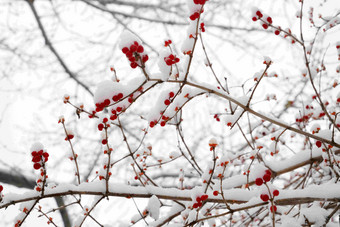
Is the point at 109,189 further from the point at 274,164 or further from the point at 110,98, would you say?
the point at 274,164

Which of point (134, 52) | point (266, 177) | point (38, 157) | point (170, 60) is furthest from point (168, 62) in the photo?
point (38, 157)

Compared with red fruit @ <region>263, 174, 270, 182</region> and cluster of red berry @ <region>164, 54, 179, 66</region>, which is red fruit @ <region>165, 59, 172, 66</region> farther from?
red fruit @ <region>263, 174, 270, 182</region>

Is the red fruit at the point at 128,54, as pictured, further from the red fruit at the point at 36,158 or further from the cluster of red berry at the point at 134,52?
the red fruit at the point at 36,158

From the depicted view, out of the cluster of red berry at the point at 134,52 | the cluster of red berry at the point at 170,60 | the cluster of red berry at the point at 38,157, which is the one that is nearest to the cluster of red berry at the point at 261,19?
the cluster of red berry at the point at 170,60

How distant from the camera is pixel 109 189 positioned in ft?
5.49

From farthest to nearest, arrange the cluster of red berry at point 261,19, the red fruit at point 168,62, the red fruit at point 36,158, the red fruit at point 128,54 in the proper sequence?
the cluster of red berry at point 261,19 < the red fruit at point 36,158 < the red fruit at point 168,62 < the red fruit at point 128,54

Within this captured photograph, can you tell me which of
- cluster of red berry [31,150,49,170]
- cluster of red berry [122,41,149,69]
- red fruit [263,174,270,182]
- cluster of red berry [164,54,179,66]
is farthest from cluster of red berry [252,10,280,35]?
cluster of red berry [31,150,49,170]

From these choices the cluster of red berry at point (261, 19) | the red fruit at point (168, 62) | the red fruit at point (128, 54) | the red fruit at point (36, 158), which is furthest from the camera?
the cluster of red berry at point (261, 19)

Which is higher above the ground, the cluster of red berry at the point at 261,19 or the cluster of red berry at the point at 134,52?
the cluster of red berry at the point at 261,19

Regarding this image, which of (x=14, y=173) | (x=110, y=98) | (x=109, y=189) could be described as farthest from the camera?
(x=14, y=173)

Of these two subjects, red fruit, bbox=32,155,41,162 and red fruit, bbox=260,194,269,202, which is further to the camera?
red fruit, bbox=32,155,41,162

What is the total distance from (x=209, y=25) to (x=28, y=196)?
5.42 metres

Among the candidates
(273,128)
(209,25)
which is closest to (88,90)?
(209,25)

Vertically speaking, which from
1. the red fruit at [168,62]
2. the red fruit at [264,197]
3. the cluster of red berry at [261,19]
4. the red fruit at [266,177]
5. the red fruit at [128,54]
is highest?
the cluster of red berry at [261,19]
